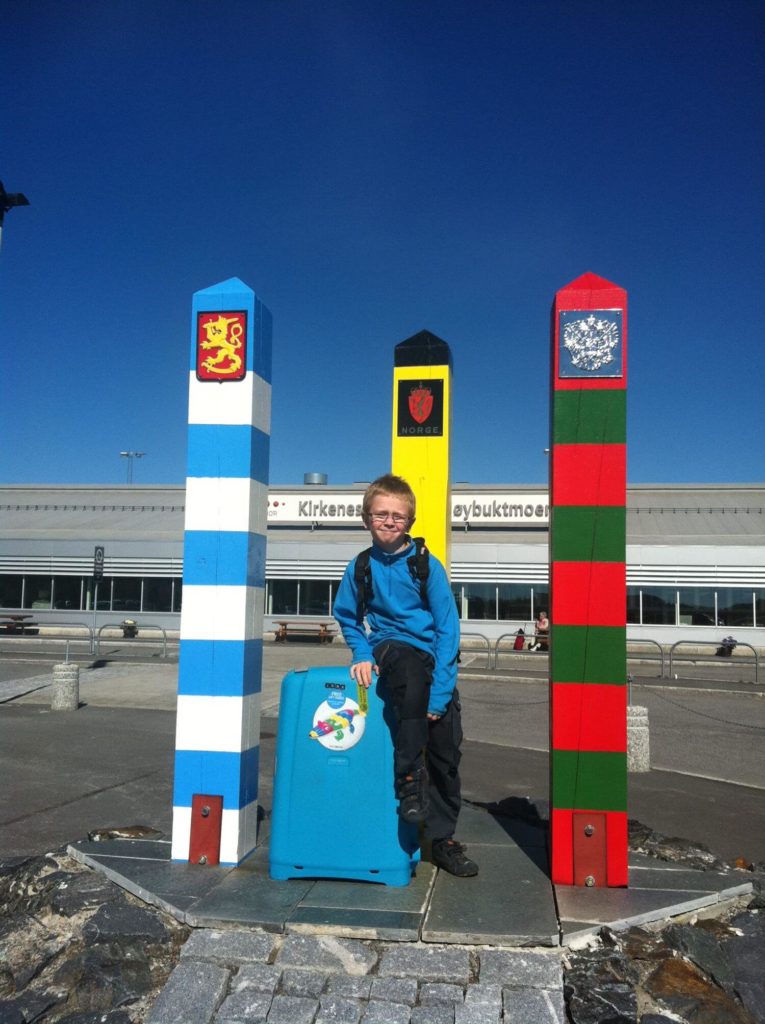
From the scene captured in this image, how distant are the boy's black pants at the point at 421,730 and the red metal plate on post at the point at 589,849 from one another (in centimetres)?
65

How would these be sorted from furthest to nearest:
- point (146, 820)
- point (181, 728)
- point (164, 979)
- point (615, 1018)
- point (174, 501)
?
point (174, 501), point (146, 820), point (181, 728), point (164, 979), point (615, 1018)

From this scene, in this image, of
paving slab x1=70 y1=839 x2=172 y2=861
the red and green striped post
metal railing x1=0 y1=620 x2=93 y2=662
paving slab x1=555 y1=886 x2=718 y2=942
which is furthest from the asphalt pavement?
metal railing x1=0 y1=620 x2=93 y2=662

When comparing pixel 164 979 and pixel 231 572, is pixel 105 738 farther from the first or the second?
pixel 164 979

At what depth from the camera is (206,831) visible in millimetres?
4340

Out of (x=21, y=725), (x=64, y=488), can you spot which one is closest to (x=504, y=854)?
(x=21, y=725)

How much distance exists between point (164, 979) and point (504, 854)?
2.02 metres

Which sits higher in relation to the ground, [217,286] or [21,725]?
[217,286]

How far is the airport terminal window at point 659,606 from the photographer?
102ft

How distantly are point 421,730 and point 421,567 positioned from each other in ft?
2.57

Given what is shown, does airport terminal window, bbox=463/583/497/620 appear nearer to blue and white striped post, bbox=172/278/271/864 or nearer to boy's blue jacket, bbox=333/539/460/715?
blue and white striped post, bbox=172/278/271/864

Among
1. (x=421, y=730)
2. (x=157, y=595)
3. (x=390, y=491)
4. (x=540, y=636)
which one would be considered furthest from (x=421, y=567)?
(x=157, y=595)

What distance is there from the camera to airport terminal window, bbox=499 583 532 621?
3184cm

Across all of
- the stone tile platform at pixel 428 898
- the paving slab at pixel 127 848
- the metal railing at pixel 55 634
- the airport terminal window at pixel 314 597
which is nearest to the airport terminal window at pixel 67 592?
the metal railing at pixel 55 634

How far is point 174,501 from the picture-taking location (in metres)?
40.1
